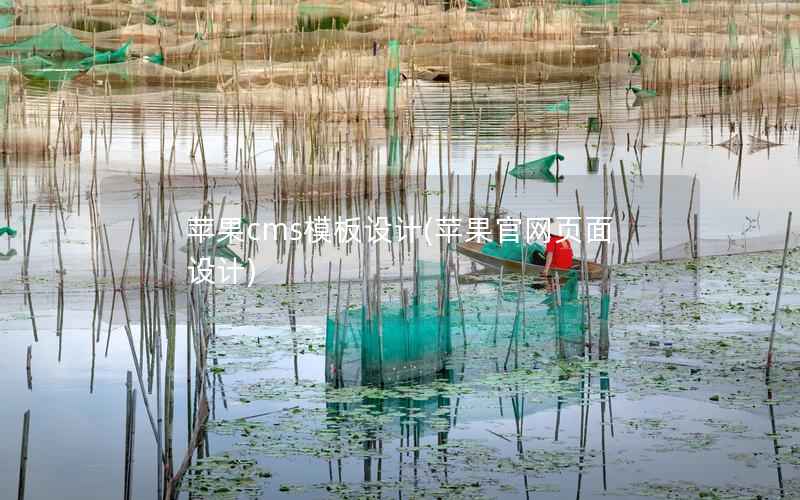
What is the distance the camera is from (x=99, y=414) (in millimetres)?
4812

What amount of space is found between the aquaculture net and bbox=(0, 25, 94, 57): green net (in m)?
11.3

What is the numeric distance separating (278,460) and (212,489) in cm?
30

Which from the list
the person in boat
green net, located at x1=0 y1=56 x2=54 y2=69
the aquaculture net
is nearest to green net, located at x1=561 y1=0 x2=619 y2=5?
green net, located at x1=0 y1=56 x2=54 y2=69

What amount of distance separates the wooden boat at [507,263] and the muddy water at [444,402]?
81 mm

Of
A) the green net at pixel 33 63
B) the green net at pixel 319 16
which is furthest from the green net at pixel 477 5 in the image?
the green net at pixel 33 63

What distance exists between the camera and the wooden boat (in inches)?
263

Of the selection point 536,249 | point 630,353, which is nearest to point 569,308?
point 630,353

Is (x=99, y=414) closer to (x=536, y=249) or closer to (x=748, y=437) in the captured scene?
(x=748, y=437)

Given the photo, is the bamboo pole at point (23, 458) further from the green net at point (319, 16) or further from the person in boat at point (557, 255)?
the green net at point (319, 16)

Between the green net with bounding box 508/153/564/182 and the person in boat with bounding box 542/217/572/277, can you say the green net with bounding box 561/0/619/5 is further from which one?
the person in boat with bounding box 542/217/572/277

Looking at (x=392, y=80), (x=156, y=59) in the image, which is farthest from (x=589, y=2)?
(x=392, y=80)

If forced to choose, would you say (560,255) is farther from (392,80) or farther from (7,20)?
(7,20)

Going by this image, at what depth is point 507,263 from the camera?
22.8ft

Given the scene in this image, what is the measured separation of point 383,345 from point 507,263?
207 cm
